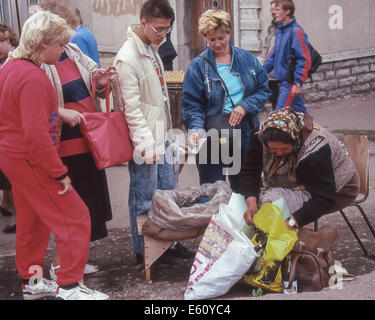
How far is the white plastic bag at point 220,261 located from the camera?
3500 millimetres

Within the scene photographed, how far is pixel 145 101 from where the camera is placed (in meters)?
3.99

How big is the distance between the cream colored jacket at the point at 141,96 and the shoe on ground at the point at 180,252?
80 cm

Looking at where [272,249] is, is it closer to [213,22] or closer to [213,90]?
[213,90]

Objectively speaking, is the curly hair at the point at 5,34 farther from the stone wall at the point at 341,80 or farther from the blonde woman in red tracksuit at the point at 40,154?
the stone wall at the point at 341,80


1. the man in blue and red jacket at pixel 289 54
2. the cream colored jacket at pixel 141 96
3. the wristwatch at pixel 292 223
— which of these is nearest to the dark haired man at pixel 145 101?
the cream colored jacket at pixel 141 96

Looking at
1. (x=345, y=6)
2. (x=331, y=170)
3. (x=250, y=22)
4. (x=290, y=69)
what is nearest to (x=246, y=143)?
(x=331, y=170)

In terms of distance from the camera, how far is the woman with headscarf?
3.63 meters

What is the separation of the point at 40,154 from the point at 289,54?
14.4 feet

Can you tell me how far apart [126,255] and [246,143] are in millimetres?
1269

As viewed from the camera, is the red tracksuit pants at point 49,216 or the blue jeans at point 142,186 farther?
the blue jeans at point 142,186

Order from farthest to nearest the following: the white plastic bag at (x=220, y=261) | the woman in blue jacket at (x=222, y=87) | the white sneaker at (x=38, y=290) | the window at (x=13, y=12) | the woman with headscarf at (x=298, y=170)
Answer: the window at (x=13, y=12) < the woman in blue jacket at (x=222, y=87) < the white sneaker at (x=38, y=290) < the woman with headscarf at (x=298, y=170) < the white plastic bag at (x=220, y=261)

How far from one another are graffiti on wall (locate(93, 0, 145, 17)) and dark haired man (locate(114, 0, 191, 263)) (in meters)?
8.21

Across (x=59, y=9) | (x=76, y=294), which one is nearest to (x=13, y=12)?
(x=59, y=9)

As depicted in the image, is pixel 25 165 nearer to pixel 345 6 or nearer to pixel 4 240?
pixel 4 240
